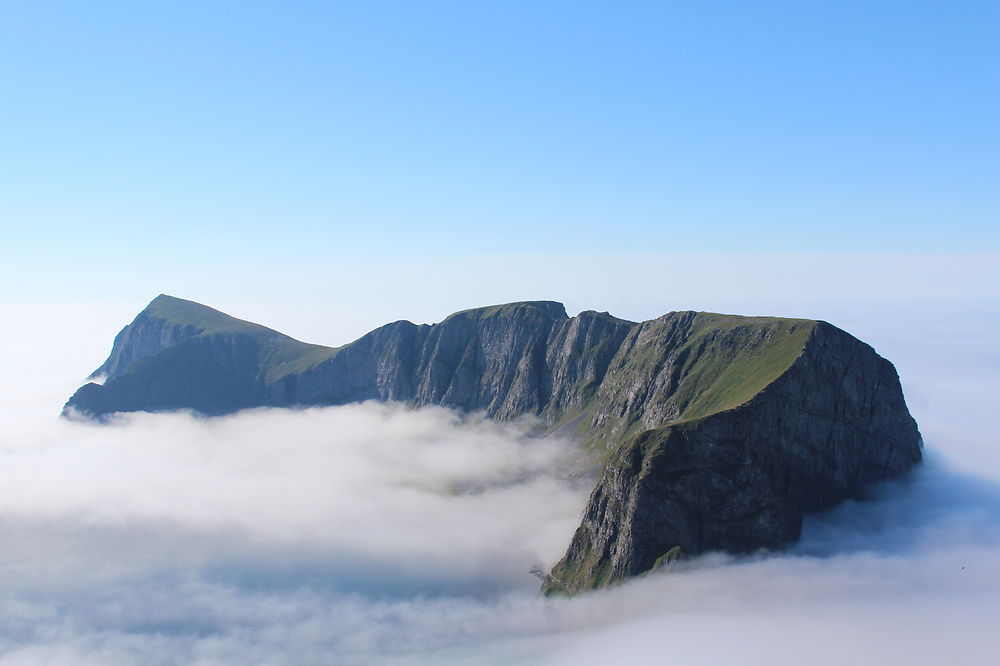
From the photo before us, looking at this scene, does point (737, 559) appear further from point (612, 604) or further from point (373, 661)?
point (373, 661)

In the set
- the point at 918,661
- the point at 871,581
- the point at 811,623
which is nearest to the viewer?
the point at 918,661

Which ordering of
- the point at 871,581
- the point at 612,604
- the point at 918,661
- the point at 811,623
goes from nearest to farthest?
1. the point at 918,661
2. the point at 811,623
3. the point at 871,581
4. the point at 612,604

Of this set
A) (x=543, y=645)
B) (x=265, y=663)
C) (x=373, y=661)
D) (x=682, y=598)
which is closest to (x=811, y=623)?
(x=682, y=598)

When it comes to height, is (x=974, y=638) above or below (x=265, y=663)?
above

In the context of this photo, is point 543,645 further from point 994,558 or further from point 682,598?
point 994,558

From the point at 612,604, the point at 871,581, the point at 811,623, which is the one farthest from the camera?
the point at 612,604

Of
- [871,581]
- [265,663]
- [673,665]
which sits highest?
[871,581]

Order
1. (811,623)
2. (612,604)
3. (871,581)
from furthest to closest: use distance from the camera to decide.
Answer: (612,604)
(871,581)
(811,623)

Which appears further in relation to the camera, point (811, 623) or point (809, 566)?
point (809, 566)

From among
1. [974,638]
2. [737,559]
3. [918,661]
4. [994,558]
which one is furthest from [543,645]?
[994,558]
